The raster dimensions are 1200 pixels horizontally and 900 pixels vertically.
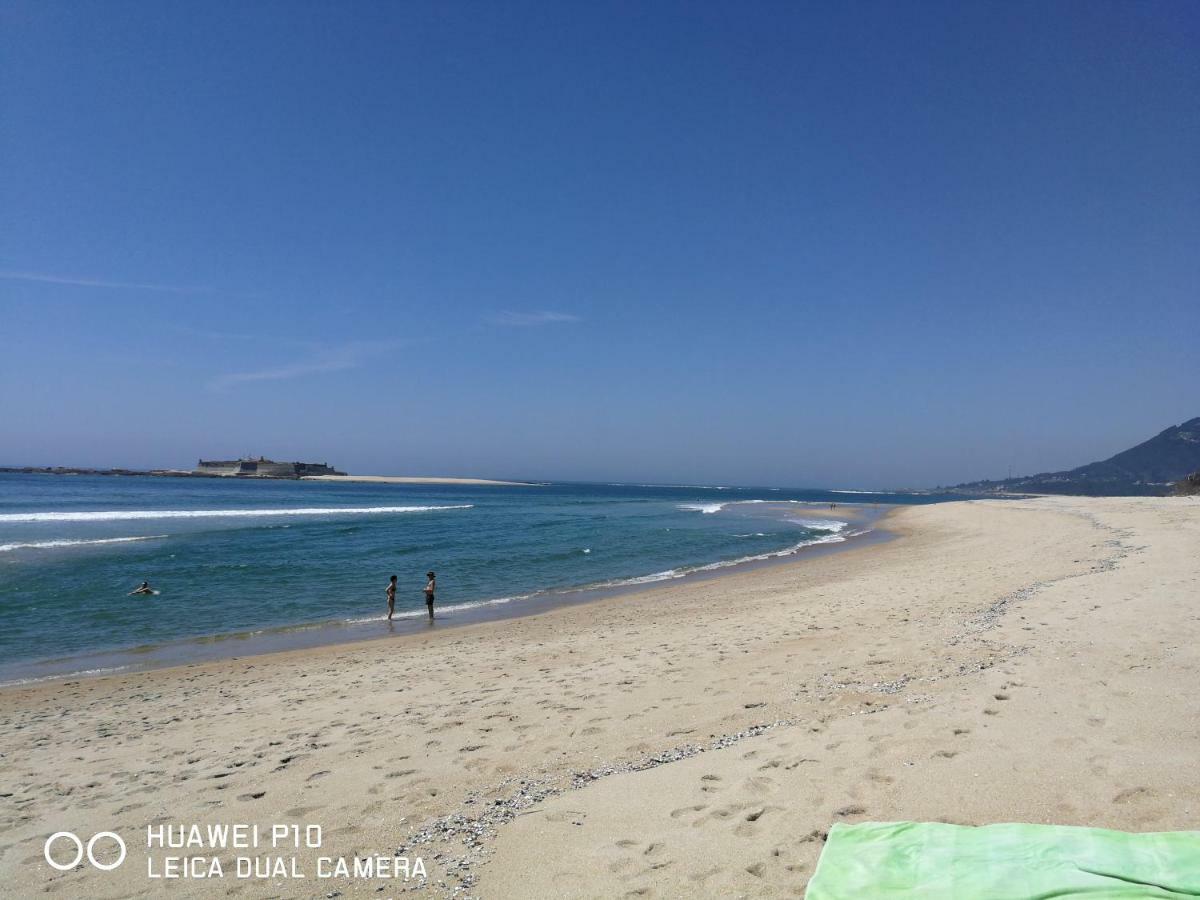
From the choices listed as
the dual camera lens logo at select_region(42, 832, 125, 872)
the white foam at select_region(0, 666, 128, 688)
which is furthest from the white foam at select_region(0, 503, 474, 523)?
the dual camera lens logo at select_region(42, 832, 125, 872)

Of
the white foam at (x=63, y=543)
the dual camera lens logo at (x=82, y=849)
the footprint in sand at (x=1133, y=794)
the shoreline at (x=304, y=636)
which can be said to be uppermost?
the footprint in sand at (x=1133, y=794)

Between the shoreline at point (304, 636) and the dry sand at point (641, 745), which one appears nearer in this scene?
the dry sand at point (641, 745)

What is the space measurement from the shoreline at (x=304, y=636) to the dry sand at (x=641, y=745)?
101 cm

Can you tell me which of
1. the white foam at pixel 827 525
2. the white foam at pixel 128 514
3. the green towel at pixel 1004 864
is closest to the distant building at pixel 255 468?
the white foam at pixel 128 514

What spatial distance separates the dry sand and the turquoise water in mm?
4541

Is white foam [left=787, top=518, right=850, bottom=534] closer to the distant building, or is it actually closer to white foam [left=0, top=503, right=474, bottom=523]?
white foam [left=0, top=503, right=474, bottom=523]

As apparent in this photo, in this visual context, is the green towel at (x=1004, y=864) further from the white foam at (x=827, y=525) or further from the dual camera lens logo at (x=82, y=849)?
the white foam at (x=827, y=525)

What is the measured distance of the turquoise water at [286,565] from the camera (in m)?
15.2

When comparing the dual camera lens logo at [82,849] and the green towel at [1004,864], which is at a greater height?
the green towel at [1004,864]

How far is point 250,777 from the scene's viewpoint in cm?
590

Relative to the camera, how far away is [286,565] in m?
23.3

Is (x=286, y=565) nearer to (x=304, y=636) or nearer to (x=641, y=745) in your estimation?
(x=304, y=636)

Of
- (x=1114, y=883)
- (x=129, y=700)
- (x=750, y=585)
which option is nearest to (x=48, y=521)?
(x=129, y=700)

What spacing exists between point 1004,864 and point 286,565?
24.5 m
